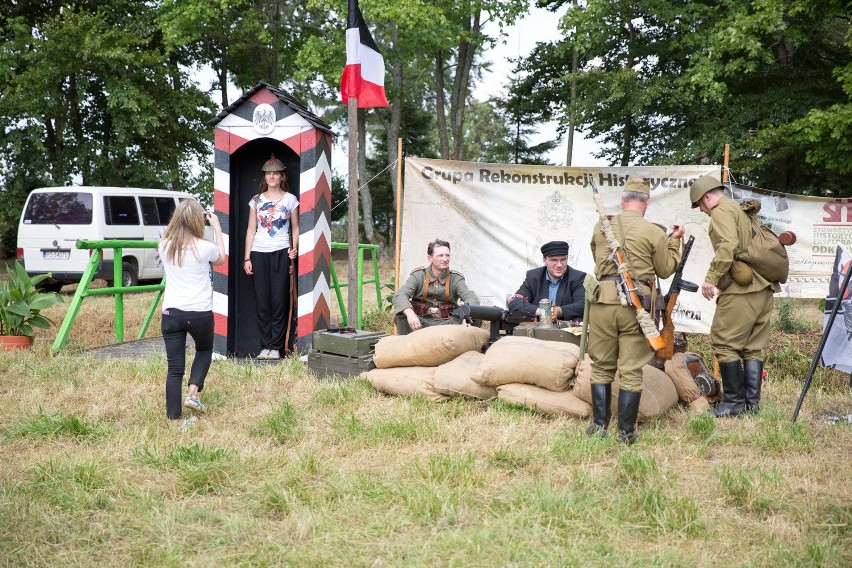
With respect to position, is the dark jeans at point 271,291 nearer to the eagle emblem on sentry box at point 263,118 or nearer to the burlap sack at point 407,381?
the eagle emblem on sentry box at point 263,118

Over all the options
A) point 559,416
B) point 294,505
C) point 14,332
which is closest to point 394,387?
point 559,416

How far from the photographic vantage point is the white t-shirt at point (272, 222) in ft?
23.8

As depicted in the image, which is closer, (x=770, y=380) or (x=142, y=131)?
(x=770, y=380)

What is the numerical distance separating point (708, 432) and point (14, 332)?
6.38 m

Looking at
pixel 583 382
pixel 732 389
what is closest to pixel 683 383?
pixel 732 389

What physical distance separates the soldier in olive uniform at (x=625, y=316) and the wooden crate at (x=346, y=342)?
2166 millimetres

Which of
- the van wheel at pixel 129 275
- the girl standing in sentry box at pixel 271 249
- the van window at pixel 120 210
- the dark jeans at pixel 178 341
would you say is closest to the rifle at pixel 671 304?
the dark jeans at pixel 178 341

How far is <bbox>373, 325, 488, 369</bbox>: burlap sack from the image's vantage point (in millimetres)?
5730

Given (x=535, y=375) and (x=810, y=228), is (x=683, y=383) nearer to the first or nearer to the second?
(x=535, y=375)

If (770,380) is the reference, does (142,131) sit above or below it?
above

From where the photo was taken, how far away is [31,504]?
11.7ft

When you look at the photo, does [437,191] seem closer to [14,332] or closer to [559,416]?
[559,416]

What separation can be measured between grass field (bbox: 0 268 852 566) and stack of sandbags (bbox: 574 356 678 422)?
0.38ft

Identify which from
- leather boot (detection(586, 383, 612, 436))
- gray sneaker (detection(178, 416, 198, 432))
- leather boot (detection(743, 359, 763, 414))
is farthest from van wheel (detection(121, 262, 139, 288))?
leather boot (detection(743, 359, 763, 414))
